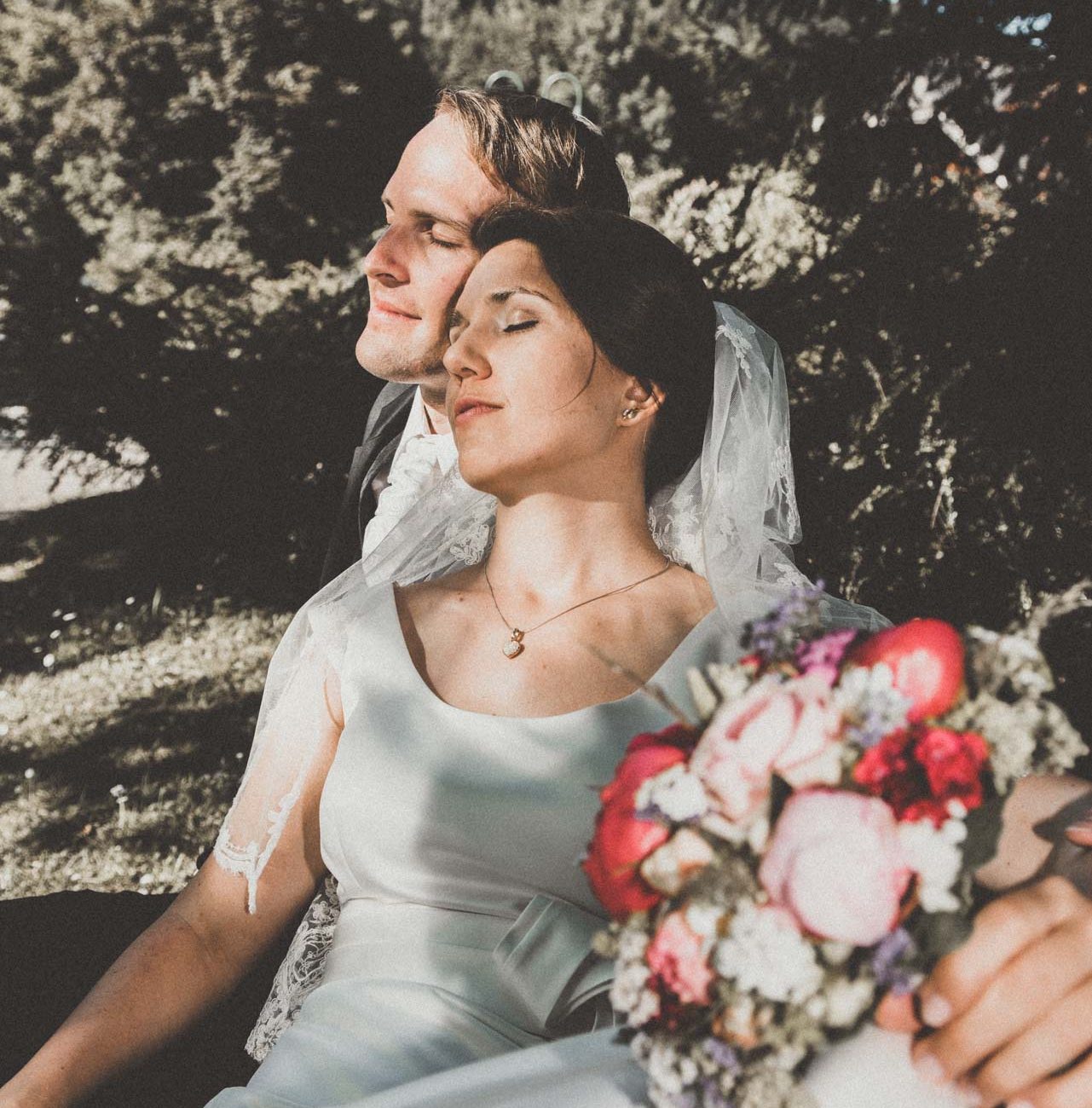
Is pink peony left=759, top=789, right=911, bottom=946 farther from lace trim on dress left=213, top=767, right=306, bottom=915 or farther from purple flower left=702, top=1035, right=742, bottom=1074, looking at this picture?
lace trim on dress left=213, top=767, right=306, bottom=915

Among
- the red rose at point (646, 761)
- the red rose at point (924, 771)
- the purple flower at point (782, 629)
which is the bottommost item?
the red rose at point (646, 761)

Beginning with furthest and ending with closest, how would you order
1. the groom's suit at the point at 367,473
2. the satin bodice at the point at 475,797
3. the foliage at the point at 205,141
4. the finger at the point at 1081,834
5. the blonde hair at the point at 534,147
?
the foliage at the point at 205,141 → the groom's suit at the point at 367,473 → the blonde hair at the point at 534,147 → the satin bodice at the point at 475,797 → the finger at the point at 1081,834

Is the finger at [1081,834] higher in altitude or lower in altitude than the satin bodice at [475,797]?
higher

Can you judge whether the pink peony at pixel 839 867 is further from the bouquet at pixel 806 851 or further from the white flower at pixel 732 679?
the white flower at pixel 732 679

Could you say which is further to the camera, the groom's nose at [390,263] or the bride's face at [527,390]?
the groom's nose at [390,263]

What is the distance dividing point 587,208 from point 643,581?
0.82 metres

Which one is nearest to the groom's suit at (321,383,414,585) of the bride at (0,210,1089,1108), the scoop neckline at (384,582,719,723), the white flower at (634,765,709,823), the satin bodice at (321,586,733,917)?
the bride at (0,210,1089,1108)

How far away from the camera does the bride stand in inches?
70.9

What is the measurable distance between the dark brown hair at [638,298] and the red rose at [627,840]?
1.08 meters

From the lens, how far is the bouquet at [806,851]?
3.55ft

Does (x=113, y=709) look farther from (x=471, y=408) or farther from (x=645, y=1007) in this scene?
(x=645, y=1007)

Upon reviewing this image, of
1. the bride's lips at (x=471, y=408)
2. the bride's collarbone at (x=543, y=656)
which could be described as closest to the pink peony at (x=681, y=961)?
the bride's collarbone at (x=543, y=656)

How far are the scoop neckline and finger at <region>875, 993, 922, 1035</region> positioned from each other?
81 centimetres

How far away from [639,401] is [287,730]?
3.35 ft
